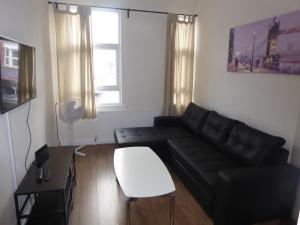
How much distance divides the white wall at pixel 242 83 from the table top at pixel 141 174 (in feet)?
4.51

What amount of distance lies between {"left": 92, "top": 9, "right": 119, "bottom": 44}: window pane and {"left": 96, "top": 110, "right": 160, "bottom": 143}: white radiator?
1.37 meters

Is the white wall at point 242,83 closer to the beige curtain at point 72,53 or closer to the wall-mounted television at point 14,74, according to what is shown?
the beige curtain at point 72,53

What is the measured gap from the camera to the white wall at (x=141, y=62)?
13.0 feet

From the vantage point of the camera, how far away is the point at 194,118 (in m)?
3.68

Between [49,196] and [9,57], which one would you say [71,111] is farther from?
[9,57]

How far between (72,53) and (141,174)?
2.60m

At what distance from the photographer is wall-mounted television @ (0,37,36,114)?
1.52 m

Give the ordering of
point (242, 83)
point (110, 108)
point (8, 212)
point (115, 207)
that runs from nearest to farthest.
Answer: point (8, 212), point (115, 207), point (242, 83), point (110, 108)

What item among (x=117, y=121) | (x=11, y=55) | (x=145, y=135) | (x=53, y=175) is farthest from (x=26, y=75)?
(x=117, y=121)

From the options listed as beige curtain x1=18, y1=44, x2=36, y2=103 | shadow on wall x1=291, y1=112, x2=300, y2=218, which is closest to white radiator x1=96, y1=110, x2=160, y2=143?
beige curtain x1=18, y1=44, x2=36, y2=103

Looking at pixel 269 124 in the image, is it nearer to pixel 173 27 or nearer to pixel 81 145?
pixel 173 27

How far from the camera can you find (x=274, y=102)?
246cm

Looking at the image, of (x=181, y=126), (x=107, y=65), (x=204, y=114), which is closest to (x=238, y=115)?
(x=204, y=114)

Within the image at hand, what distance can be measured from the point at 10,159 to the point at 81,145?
2335 millimetres
